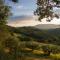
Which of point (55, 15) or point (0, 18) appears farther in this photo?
point (0, 18)

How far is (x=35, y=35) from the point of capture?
48.9m

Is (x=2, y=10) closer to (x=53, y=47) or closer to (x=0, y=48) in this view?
(x=53, y=47)

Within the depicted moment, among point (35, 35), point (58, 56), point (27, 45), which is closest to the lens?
point (58, 56)

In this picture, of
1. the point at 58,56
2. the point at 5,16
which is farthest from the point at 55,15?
the point at 5,16

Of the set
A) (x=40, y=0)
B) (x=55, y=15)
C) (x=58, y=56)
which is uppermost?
(x=40, y=0)

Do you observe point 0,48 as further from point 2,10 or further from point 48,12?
point 2,10

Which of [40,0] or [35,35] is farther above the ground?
[40,0]

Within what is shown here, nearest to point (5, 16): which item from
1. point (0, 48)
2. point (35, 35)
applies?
point (35, 35)

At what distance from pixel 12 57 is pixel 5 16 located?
137 ft

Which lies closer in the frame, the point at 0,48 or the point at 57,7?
the point at 0,48

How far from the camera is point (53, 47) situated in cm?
3100

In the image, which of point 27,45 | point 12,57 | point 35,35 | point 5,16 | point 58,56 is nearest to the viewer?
point 12,57

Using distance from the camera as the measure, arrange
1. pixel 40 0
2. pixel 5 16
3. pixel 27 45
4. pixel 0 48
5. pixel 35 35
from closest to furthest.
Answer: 1. pixel 0 48
2. pixel 40 0
3. pixel 27 45
4. pixel 35 35
5. pixel 5 16

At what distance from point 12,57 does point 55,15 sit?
17749mm
